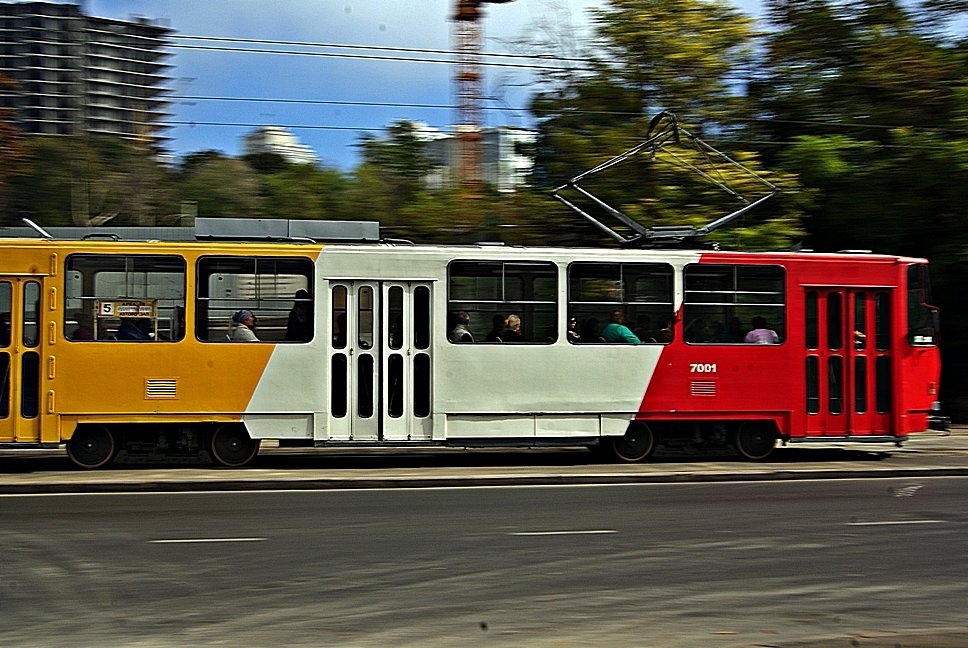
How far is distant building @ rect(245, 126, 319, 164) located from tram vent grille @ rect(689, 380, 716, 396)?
127ft

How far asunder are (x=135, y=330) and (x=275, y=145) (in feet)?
150

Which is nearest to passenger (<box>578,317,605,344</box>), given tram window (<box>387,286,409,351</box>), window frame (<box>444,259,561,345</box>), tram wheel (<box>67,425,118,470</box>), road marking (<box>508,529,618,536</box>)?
window frame (<box>444,259,561,345</box>)

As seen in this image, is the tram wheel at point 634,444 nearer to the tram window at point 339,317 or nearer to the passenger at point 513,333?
the passenger at point 513,333

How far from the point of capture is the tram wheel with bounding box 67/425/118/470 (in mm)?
15109

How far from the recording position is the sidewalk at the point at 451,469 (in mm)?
13641

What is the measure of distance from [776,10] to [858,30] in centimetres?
286

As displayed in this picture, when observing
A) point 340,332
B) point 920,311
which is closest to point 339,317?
point 340,332

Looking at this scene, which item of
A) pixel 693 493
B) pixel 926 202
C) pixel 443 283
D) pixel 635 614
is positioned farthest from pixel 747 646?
pixel 926 202

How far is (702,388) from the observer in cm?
1622

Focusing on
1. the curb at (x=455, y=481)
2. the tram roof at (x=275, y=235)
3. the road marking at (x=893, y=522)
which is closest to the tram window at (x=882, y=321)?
the curb at (x=455, y=481)

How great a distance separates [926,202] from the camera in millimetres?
25094

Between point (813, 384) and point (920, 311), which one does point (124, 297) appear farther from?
point (920, 311)

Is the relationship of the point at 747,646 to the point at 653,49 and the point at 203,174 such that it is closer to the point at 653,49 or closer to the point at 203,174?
the point at 653,49

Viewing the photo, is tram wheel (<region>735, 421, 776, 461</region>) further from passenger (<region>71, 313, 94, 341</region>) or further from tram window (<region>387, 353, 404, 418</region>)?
passenger (<region>71, 313, 94, 341</region>)
